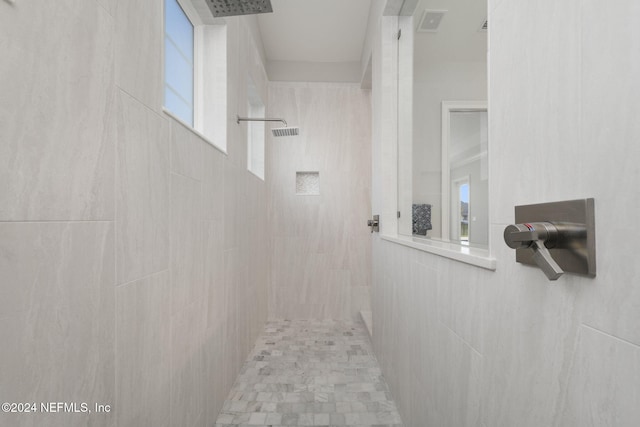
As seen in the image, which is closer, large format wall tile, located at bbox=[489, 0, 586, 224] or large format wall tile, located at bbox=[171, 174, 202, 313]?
large format wall tile, located at bbox=[489, 0, 586, 224]

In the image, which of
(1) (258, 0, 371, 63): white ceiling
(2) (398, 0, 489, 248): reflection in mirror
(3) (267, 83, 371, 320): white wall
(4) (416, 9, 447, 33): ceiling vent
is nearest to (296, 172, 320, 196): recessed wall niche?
(3) (267, 83, 371, 320): white wall

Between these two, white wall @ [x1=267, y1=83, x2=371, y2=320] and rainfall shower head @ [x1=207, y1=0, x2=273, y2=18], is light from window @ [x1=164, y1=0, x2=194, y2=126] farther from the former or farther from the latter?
white wall @ [x1=267, y1=83, x2=371, y2=320]

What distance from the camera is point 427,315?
122cm

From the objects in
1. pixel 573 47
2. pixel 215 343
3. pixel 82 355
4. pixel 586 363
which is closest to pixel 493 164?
pixel 573 47

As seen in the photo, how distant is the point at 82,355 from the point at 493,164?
1.02m

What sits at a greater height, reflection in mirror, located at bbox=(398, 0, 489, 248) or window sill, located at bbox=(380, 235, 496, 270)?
reflection in mirror, located at bbox=(398, 0, 489, 248)

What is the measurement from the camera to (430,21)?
1467 mm

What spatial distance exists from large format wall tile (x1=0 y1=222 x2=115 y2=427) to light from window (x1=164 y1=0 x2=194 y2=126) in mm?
841

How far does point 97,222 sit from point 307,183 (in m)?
2.86

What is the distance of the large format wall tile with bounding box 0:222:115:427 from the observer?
52cm

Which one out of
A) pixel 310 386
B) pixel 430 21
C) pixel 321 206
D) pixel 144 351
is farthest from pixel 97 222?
pixel 321 206

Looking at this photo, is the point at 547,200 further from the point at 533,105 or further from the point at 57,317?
the point at 57,317

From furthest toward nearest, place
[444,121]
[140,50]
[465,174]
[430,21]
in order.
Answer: [430,21] → [444,121] → [465,174] → [140,50]

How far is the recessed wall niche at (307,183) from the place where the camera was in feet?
11.5
